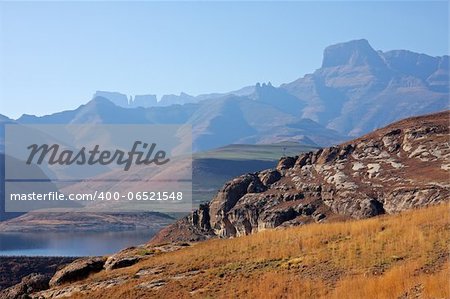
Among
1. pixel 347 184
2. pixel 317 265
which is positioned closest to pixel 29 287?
pixel 317 265

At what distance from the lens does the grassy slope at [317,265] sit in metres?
18.9

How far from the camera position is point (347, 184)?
54.2m

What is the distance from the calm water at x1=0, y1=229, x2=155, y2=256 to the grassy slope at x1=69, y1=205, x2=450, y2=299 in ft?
300

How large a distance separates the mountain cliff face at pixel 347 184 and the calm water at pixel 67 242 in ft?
189

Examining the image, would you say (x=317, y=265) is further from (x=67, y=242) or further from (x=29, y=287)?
(x=67, y=242)

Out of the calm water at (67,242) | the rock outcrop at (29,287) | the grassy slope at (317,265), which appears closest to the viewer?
the grassy slope at (317,265)

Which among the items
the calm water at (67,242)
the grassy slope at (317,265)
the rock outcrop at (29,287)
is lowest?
the calm water at (67,242)

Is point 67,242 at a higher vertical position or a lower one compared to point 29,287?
lower

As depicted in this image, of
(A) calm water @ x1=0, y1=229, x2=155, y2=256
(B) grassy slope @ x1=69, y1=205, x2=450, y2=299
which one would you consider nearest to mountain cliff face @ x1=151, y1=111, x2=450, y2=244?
(B) grassy slope @ x1=69, y1=205, x2=450, y2=299

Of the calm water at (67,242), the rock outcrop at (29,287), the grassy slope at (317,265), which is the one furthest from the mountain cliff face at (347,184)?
the calm water at (67,242)

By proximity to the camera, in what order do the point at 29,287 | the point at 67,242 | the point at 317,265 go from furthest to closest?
the point at 67,242
the point at 29,287
the point at 317,265

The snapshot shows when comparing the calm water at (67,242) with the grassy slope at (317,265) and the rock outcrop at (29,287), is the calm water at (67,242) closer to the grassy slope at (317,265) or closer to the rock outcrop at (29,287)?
the rock outcrop at (29,287)

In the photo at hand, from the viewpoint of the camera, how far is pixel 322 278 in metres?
21.0

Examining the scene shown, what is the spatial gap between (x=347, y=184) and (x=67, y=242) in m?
112
